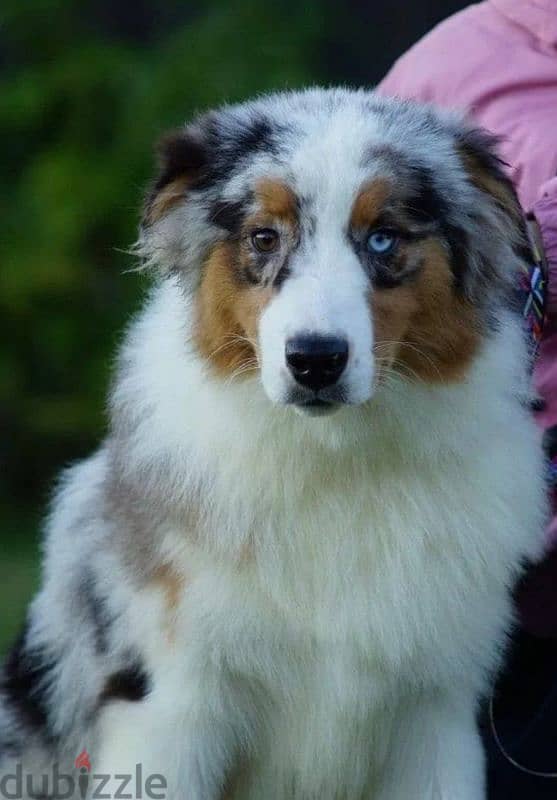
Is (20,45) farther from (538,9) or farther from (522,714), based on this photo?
(522,714)

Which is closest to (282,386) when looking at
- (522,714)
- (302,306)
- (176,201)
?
(302,306)

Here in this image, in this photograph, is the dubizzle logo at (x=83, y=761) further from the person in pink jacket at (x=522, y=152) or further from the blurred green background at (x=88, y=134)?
the blurred green background at (x=88, y=134)

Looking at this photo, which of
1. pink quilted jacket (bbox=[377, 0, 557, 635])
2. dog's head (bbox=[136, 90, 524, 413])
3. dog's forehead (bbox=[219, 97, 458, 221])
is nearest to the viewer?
dog's head (bbox=[136, 90, 524, 413])

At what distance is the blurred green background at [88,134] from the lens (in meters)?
8.58

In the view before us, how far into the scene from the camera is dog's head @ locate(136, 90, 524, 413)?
11.9ft

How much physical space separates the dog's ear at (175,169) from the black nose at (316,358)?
2.37 feet

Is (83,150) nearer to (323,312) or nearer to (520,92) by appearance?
(520,92)

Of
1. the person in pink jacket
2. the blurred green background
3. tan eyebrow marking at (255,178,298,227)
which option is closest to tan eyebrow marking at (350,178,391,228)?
tan eyebrow marking at (255,178,298,227)

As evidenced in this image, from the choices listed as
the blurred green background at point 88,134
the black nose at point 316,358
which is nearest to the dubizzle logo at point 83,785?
the black nose at point 316,358

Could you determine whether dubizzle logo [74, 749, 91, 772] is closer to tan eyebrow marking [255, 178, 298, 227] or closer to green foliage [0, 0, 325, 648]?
tan eyebrow marking [255, 178, 298, 227]

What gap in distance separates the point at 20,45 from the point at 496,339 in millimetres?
5649

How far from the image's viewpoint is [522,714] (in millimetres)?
4871

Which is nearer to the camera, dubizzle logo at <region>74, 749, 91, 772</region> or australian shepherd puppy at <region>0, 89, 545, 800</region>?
australian shepherd puppy at <region>0, 89, 545, 800</region>

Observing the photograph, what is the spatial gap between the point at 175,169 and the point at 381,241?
63cm
